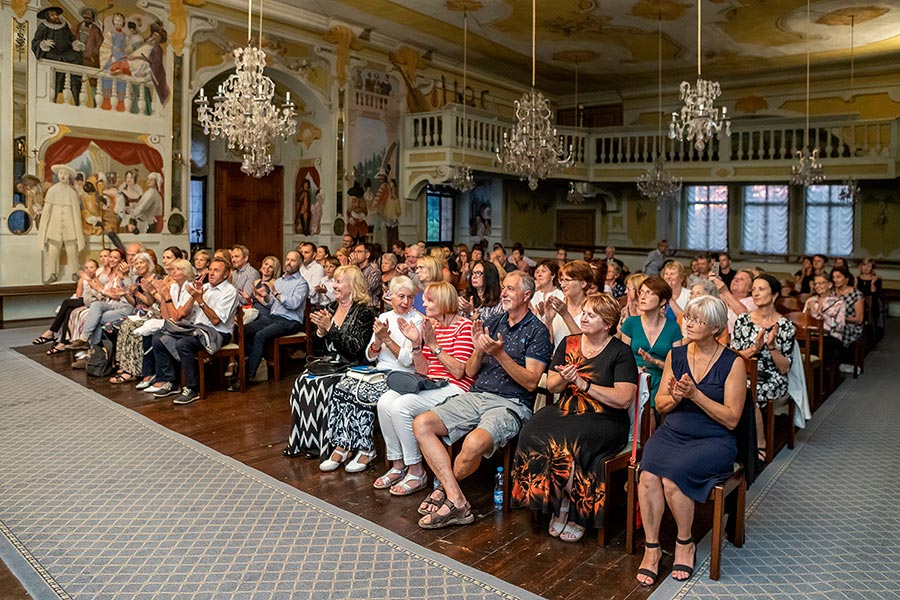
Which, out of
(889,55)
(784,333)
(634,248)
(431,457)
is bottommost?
(431,457)

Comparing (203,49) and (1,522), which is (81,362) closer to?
(1,522)

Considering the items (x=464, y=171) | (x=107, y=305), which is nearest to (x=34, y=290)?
(x=107, y=305)

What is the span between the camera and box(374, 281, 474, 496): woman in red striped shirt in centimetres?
412

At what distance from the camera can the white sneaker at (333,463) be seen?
448cm

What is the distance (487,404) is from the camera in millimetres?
3959

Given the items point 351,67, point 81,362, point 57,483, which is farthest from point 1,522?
point 351,67

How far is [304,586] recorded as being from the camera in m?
3.03

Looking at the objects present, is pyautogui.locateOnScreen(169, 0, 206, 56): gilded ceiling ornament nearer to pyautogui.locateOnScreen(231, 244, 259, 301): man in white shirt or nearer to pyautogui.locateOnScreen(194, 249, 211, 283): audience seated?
pyautogui.locateOnScreen(231, 244, 259, 301): man in white shirt

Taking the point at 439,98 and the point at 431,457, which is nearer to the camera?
the point at 431,457

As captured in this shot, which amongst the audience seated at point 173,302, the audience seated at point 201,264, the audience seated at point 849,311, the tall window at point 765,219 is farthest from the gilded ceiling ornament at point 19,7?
the tall window at point 765,219

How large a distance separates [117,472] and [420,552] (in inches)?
82.6

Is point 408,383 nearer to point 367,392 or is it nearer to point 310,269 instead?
point 367,392

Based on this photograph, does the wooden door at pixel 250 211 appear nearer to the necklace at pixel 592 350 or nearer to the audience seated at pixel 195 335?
the audience seated at pixel 195 335

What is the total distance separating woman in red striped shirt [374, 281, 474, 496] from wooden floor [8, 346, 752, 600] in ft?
0.55
